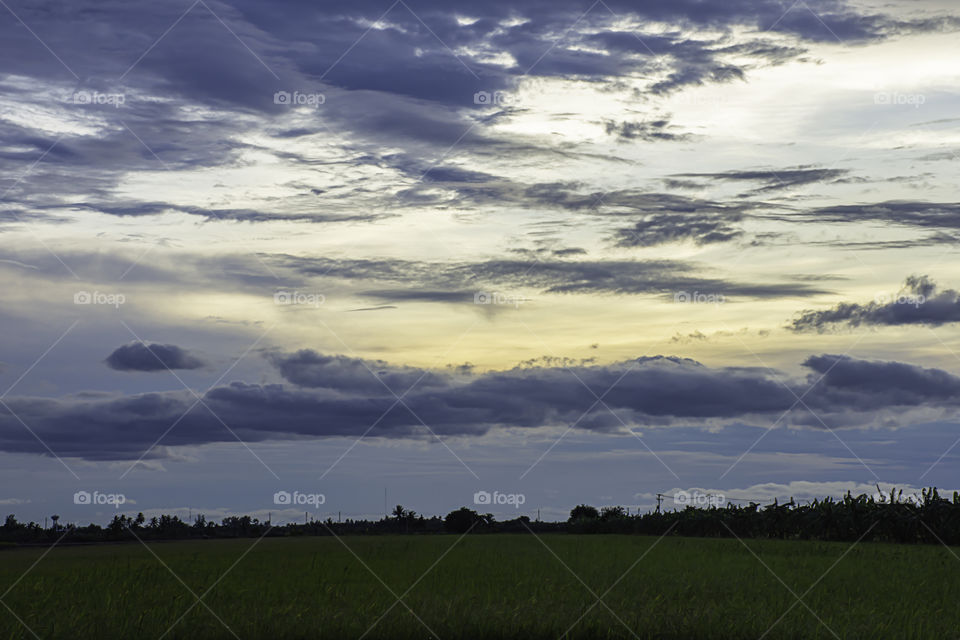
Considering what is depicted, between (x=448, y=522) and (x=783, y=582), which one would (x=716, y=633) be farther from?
(x=448, y=522)

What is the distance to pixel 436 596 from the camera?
1755cm

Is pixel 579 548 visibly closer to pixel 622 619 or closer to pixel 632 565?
pixel 632 565

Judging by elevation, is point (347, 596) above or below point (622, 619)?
above

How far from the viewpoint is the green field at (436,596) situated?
15.2 m

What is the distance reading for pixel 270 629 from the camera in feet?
48.4

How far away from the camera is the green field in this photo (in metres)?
15.2

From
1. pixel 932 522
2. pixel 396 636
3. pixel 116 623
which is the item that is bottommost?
pixel 932 522

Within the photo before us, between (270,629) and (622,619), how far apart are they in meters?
6.49

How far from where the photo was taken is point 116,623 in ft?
47.7

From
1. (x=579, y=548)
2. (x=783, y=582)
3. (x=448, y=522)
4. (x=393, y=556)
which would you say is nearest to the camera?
(x=783, y=582)

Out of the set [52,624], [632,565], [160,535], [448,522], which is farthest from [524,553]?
[448,522]

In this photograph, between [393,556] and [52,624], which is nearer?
[52,624]

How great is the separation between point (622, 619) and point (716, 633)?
1738mm

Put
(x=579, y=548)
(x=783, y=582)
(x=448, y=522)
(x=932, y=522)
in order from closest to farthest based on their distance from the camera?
(x=783, y=582), (x=579, y=548), (x=932, y=522), (x=448, y=522)
